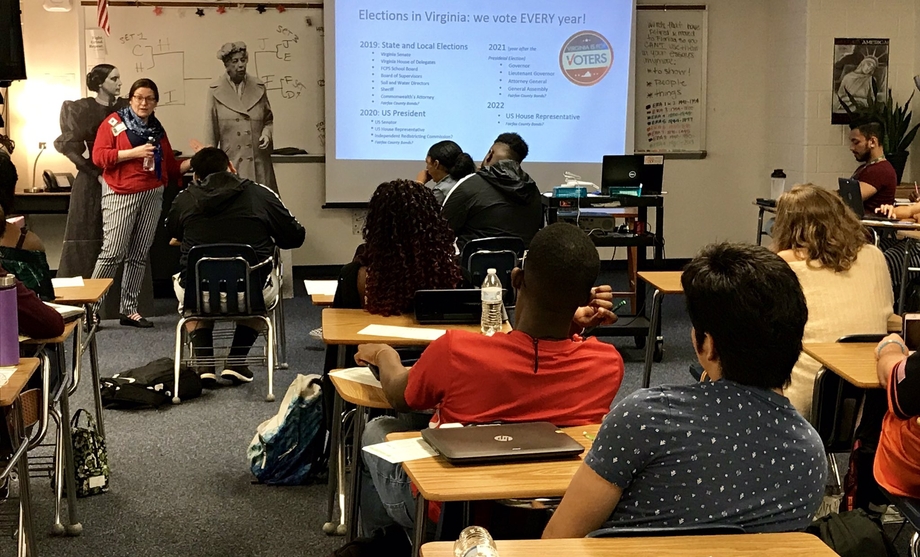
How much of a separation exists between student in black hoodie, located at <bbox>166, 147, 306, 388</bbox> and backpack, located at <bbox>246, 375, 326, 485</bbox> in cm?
132

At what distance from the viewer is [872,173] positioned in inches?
254

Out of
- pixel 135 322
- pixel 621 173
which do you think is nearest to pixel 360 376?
pixel 621 173

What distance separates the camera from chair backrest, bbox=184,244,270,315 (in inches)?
191

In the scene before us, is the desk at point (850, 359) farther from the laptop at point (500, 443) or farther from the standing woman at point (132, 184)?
the standing woman at point (132, 184)

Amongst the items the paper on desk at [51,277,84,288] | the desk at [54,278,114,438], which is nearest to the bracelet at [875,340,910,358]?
the desk at [54,278,114,438]

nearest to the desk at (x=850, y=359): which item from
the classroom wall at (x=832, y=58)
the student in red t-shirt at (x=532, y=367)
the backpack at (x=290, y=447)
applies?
the student in red t-shirt at (x=532, y=367)

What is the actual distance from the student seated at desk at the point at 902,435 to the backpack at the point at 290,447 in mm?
1943

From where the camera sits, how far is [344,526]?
3.34 m

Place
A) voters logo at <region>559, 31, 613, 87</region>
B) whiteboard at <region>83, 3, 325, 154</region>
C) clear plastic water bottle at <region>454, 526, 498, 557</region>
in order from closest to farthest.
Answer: clear plastic water bottle at <region>454, 526, 498, 557</region> → whiteboard at <region>83, 3, 325, 154</region> → voters logo at <region>559, 31, 613, 87</region>

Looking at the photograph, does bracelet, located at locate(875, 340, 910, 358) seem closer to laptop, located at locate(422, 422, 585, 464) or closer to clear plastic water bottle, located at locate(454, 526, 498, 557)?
laptop, located at locate(422, 422, 585, 464)

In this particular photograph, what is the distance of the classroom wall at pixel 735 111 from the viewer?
7406 millimetres

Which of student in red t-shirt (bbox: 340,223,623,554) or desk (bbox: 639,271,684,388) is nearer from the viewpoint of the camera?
student in red t-shirt (bbox: 340,223,623,554)

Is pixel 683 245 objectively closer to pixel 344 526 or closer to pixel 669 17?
pixel 669 17

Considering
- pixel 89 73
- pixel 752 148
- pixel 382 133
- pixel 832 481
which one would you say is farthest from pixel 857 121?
pixel 89 73
